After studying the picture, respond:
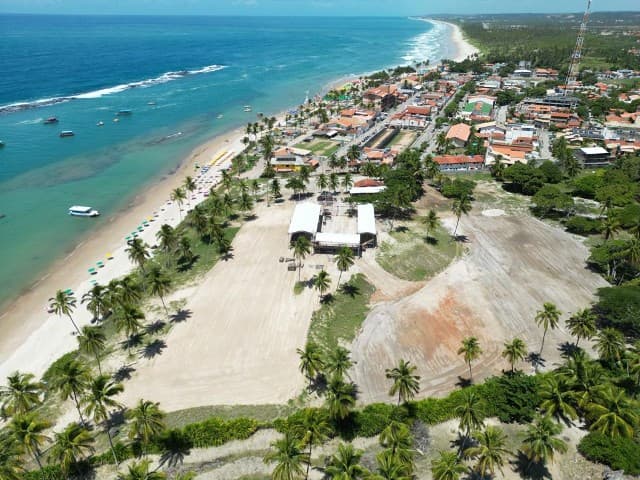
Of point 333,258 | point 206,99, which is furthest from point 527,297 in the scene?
point 206,99

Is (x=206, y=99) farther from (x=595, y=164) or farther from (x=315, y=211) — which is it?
(x=595, y=164)

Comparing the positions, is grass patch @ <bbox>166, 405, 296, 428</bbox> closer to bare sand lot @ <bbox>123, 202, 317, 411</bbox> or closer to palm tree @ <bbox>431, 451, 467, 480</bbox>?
bare sand lot @ <bbox>123, 202, 317, 411</bbox>

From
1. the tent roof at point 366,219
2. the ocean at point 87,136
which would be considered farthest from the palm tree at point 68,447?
the tent roof at point 366,219

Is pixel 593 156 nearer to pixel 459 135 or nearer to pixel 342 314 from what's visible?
pixel 459 135

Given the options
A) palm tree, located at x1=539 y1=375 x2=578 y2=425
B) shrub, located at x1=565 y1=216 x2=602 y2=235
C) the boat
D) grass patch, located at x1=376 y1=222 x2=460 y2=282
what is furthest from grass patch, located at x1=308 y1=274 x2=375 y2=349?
the boat

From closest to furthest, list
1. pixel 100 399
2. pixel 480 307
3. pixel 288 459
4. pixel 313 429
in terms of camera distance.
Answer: pixel 288 459, pixel 313 429, pixel 100 399, pixel 480 307

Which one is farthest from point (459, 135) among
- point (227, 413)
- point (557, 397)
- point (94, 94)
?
point (94, 94)
